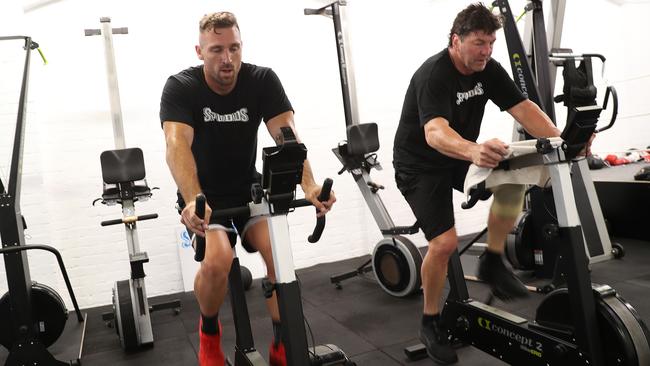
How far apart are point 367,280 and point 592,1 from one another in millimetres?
5332

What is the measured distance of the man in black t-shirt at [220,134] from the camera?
2236mm

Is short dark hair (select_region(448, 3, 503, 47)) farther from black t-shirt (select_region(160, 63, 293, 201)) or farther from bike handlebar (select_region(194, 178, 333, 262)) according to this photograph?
bike handlebar (select_region(194, 178, 333, 262))

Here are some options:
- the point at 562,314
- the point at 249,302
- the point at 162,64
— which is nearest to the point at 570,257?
the point at 562,314

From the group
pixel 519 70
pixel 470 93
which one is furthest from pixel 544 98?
pixel 470 93

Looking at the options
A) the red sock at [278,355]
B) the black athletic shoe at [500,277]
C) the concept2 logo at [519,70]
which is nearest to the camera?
the red sock at [278,355]

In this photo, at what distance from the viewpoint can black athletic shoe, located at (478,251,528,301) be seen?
8.74 feet

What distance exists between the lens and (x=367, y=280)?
4750mm

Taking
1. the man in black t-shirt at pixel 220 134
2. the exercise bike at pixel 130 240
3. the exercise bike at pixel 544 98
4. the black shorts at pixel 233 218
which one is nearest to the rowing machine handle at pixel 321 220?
the man in black t-shirt at pixel 220 134

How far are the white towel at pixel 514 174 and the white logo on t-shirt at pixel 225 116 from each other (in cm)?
106

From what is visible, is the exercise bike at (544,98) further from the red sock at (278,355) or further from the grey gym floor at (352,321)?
the red sock at (278,355)

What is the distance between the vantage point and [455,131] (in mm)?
2588

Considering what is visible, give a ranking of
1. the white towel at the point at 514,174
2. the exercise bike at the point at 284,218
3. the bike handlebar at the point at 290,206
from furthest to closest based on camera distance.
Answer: the white towel at the point at 514,174
the bike handlebar at the point at 290,206
the exercise bike at the point at 284,218

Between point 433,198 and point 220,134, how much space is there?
1118 millimetres

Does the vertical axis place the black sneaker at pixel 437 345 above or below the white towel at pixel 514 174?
below
